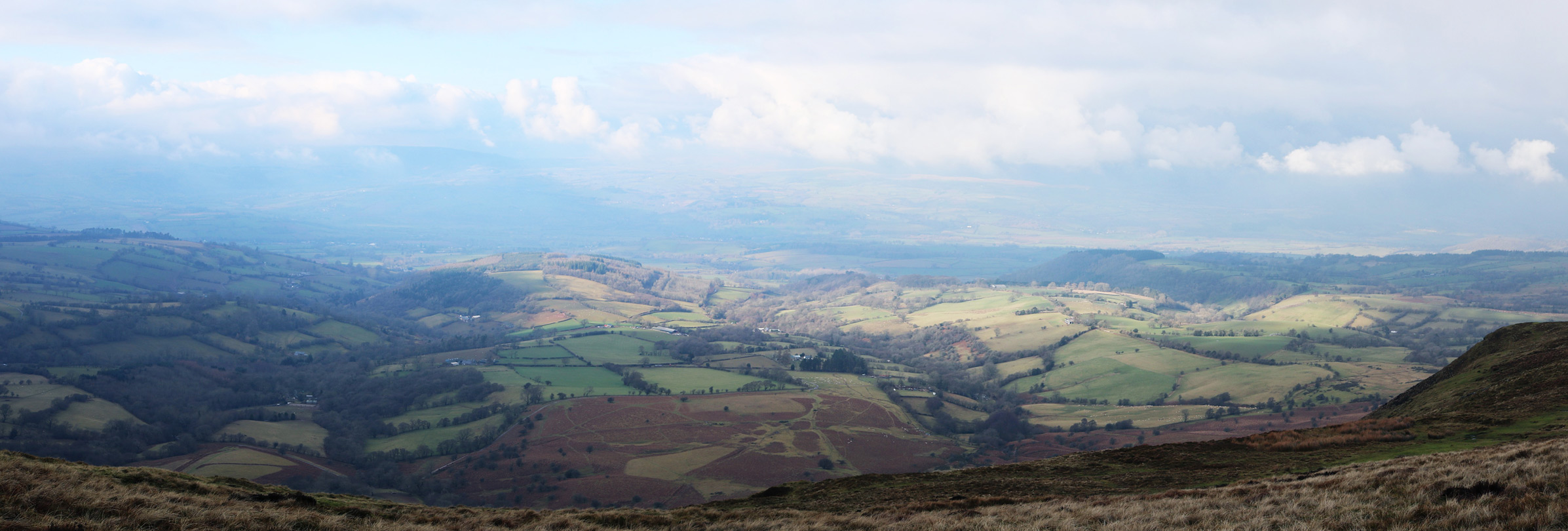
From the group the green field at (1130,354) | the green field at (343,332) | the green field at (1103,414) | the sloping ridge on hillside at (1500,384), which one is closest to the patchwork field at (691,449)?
the green field at (1103,414)

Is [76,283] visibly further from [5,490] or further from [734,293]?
[5,490]

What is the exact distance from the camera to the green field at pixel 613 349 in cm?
9888

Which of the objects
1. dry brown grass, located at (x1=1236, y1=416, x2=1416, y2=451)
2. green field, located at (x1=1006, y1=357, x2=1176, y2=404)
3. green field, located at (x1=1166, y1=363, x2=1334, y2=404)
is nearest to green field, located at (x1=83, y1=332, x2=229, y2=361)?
green field, located at (x1=1006, y1=357, x2=1176, y2=404)

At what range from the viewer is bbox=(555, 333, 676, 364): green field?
324 ft

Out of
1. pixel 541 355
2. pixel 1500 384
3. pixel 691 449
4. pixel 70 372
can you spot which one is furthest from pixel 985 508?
pixel 70 372

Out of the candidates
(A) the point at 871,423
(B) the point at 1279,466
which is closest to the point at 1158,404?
(A) the point at 871,423

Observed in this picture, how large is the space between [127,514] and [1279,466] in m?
23.6

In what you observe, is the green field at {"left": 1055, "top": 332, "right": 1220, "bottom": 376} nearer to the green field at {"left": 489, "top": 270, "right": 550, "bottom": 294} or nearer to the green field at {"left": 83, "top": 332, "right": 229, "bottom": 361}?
the green field at {"left": 489, "top": 270, "right": 550, "bottom": 294}

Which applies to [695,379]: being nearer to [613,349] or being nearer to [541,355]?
[613,349]

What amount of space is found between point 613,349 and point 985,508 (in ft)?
306

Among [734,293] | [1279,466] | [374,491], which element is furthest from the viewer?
[734,293]

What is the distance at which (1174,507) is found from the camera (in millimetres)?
14398

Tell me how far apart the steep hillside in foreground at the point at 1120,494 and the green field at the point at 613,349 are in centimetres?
7723

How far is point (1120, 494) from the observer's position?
1833 centimetres
